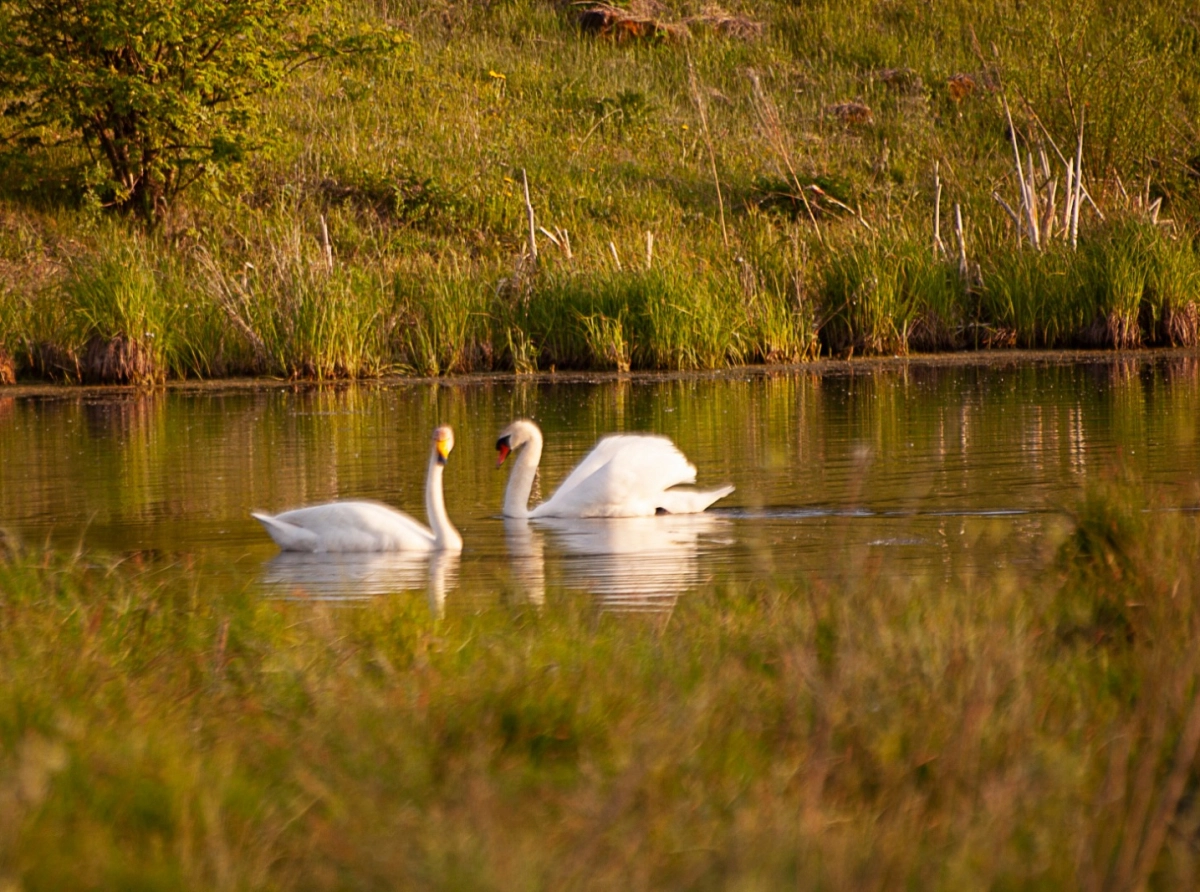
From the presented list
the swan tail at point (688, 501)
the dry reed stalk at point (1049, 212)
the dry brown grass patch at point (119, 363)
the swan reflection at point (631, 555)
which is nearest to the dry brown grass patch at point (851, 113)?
the dry reed stalk at point (1049, 212)

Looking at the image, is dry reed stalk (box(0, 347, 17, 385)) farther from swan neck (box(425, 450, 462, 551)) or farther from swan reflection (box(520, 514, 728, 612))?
swan neck (box(425, 450, 462, 551))

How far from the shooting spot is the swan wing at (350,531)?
8.88m

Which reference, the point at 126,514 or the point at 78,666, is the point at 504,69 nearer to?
the point at 126,514

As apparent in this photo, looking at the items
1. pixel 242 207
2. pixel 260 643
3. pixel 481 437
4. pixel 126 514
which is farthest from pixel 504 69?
pixel 260 643

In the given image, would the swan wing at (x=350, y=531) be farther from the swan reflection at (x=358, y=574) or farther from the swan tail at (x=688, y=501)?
the swan tail at (x=688, y=501)

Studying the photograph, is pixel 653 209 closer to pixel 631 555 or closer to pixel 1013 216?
pixel 1013 216

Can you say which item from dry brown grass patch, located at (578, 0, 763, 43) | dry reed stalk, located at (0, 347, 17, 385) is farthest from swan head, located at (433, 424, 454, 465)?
dry brown grass patch, located at (578, 0, 763, 43)

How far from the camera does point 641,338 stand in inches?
779

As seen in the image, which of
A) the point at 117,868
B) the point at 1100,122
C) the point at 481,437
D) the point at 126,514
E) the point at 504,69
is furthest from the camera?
the point at 504,69

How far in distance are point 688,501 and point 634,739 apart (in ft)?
21.3

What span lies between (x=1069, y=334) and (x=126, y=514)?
1365cm

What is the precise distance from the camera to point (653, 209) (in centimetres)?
2989

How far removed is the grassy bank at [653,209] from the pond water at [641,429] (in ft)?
3.40

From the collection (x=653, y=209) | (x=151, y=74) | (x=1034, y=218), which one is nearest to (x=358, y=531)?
(x=1034, y=218)
